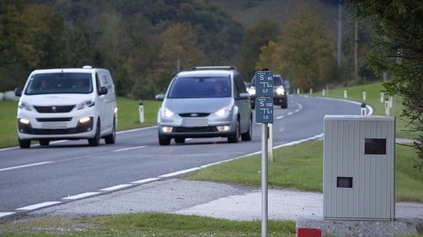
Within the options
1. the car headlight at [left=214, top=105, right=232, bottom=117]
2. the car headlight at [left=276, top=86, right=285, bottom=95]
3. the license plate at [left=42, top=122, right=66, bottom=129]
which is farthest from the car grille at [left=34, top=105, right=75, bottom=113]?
the car headlight at [left=276, top=86, right=285, bottom=95]

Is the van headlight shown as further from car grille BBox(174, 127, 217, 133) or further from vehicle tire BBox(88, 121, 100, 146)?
car grille BBox(174, 127, 217, 133)

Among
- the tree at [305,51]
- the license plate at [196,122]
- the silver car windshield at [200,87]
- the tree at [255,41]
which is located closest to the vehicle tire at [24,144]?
the silver car windshield at [200,87]

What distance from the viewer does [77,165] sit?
2061 centimetres

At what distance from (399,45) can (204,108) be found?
16559 mm

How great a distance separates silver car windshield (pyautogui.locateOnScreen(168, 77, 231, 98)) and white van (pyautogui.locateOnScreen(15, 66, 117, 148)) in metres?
1.79

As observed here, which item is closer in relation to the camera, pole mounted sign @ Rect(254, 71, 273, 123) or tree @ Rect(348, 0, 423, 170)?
pole mounted sign @ Rect(254, 71, 273, 123)

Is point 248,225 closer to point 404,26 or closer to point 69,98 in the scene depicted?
point 404,26

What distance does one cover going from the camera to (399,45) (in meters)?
10.4

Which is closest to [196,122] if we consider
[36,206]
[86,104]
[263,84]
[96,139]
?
[96,139]

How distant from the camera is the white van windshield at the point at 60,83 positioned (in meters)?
27.4

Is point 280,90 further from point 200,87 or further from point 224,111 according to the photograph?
point 224,111

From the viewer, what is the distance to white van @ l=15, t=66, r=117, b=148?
87.3 ft

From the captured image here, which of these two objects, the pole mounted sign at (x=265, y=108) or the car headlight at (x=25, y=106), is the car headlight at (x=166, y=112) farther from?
the pole mounted sign at (x=265, y=108)

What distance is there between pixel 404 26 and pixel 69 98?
17.7 meters
